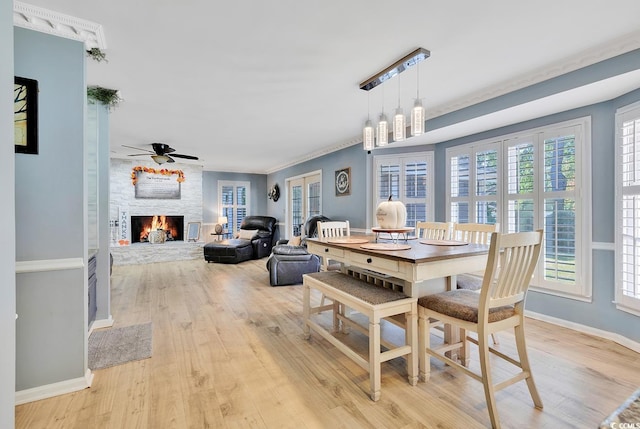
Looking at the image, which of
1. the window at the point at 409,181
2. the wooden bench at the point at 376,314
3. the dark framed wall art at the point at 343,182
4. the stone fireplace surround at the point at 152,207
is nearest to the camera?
the wooden bench at the point at 376,314

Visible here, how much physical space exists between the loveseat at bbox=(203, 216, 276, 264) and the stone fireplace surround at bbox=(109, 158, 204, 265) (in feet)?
2.69

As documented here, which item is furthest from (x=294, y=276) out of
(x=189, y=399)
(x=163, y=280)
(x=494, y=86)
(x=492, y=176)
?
(x=494, y=86)

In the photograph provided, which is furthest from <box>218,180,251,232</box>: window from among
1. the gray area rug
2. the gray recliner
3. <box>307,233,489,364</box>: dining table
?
<box>307,233,489,364</box>: dining table

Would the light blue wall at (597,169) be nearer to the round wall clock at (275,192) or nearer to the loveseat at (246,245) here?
the loveseat at (246,245)

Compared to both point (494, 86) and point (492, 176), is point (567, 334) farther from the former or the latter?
point (494, 86)

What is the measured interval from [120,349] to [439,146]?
4.50m

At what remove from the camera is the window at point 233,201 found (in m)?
8.45

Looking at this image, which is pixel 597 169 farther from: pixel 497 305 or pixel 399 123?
pixel 497 305

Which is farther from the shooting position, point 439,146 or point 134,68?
point 439,146

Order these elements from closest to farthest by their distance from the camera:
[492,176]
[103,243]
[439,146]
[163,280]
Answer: [103,243], [492,176], [439,146], [163,280]

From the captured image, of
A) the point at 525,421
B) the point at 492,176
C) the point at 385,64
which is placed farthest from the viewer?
the point at 492,176

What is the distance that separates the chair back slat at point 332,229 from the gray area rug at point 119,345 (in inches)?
75.1

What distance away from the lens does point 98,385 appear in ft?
6.38

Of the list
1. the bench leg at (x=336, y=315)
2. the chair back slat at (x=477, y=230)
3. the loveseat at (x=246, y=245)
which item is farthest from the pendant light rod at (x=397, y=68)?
the loveseat at (x=246, y=245)
